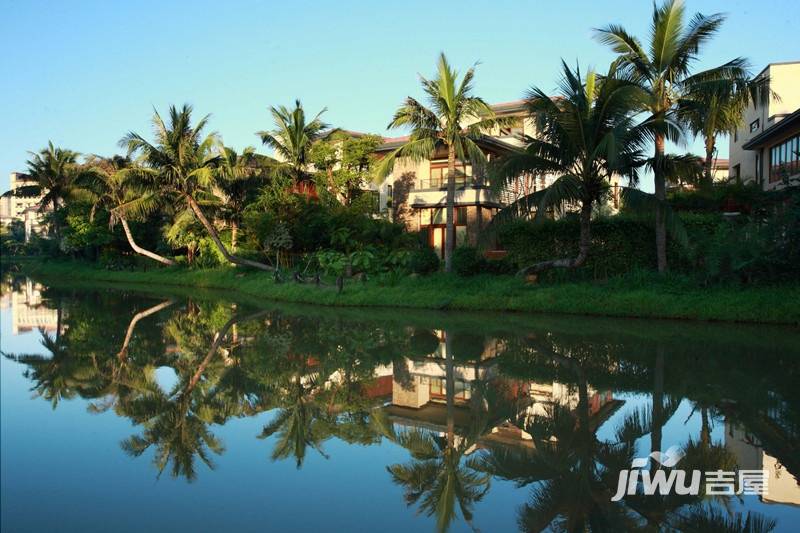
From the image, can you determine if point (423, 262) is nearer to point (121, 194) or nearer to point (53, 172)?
point (121, 194)

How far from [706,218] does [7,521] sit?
1936 cm

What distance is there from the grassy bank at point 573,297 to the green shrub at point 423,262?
3.48 ft

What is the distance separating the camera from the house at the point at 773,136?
23.8 metres

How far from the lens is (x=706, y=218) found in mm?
18953

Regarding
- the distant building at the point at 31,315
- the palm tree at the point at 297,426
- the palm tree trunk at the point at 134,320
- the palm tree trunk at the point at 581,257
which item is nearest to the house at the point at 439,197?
the palm tree trunk at the point at 581,257

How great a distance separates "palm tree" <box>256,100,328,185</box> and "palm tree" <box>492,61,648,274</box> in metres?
17.1

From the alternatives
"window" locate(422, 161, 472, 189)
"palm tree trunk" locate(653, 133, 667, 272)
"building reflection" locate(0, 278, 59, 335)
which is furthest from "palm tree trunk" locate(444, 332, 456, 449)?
"window" locate(422, 161, 472, 189)

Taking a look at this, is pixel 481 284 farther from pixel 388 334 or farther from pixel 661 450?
pixel 661 450

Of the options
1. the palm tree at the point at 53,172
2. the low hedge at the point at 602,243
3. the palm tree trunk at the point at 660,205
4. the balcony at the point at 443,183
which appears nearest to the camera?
the palm tree trunk at the point at 660,205

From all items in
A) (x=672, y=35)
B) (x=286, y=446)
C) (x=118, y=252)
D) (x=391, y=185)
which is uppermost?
(x=672, y=35)

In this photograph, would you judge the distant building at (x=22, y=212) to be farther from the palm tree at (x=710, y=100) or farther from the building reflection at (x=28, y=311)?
the palm tree at (x=710, y=100)

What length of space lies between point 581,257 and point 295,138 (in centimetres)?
1912

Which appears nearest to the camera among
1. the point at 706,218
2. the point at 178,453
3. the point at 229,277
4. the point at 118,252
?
the point at 178,453

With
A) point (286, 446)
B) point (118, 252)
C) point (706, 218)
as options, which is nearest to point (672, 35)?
point (706, 218)
